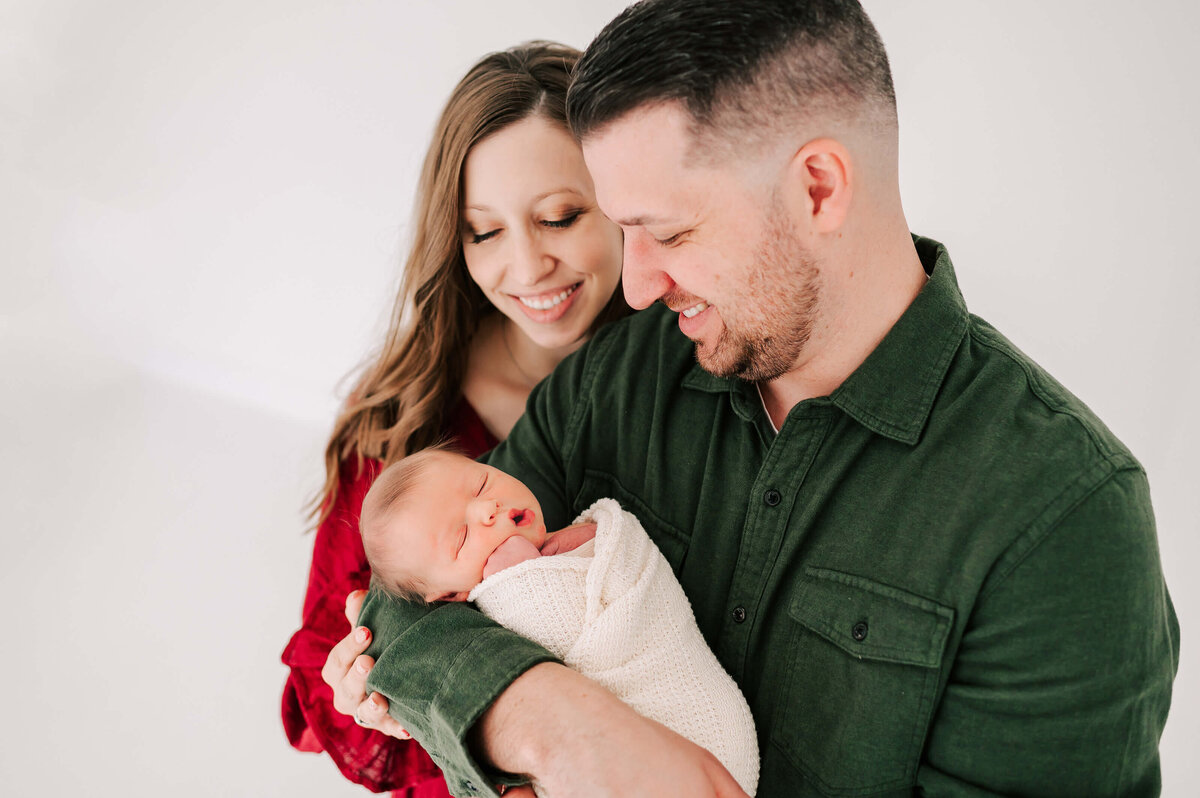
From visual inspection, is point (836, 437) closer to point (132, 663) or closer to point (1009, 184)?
point (1009, 184)

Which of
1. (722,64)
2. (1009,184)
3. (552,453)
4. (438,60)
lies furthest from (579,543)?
(438,60)

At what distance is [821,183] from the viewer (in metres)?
1.54

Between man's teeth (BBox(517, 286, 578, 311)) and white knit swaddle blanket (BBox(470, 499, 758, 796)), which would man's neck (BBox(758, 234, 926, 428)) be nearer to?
white knit swaddle blanket (BBox(470, 499, 758, 796))

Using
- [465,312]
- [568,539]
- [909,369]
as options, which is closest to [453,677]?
[568,539]

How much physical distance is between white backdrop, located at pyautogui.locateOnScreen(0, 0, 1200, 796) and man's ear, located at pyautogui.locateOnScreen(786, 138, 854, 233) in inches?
50.4

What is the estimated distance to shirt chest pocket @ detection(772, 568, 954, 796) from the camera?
58.2 inches

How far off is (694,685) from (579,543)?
35 centimetres

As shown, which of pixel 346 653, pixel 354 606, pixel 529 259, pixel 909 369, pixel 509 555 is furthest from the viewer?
pixel 529 259

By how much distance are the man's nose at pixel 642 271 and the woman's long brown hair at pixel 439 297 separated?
68 cm

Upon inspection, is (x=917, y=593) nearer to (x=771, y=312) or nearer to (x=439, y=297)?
(x=771, y=312)

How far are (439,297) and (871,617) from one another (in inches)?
56.6

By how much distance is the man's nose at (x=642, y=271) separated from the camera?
5.41 feet

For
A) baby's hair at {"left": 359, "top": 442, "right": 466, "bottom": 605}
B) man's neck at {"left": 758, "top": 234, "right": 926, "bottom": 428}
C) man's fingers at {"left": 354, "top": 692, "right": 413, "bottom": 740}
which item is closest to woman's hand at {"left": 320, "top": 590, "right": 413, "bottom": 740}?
man's fingers at {"left": 354, "top": 692, "right": 413, "bottom": 740}

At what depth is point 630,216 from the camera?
1.58 m
